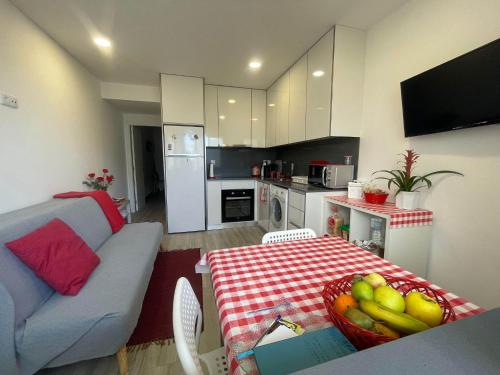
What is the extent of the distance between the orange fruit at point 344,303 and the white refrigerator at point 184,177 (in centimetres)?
312

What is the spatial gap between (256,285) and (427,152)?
1682 millimetres

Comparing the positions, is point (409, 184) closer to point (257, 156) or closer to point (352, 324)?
point (352, 324)

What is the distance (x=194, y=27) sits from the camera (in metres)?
2.09

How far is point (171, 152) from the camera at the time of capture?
130 inches

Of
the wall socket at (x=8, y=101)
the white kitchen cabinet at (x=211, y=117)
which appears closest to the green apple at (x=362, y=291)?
the wall socket at (x=8, y=101)

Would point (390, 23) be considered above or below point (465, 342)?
above

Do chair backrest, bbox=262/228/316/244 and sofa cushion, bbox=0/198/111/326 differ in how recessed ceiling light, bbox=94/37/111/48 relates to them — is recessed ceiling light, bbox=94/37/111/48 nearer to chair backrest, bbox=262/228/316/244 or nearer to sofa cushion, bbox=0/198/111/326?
sofa cushion, bbox=0/198/111/326

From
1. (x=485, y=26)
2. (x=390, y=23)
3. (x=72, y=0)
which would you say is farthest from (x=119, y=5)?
(x=485, y=26)

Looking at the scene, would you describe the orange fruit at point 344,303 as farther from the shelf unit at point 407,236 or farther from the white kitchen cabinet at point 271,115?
the white kitchen cabinet at point 271,115

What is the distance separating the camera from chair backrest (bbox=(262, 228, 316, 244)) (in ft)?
4.24

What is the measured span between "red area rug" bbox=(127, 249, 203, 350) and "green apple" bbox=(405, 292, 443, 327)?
1507mm

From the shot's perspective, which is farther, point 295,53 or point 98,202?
point 295,53

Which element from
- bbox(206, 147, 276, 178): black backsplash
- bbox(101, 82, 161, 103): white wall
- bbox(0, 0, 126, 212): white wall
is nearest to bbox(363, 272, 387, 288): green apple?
bbox(0, 0, 126, 212): white wall

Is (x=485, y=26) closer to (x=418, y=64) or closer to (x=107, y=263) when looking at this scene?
(x=418, y=64)
